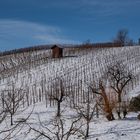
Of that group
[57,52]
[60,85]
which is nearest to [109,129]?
[60,85]

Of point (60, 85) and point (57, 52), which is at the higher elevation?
point (57, 52)

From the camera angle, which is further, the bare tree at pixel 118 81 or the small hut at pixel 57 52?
the small hut at pixel 57 52

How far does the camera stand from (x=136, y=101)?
2475 centimetres

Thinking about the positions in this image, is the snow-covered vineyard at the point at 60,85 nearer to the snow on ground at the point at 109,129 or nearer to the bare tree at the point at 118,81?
the snow on ground at the point at 109,129

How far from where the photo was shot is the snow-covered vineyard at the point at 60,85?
20.3m

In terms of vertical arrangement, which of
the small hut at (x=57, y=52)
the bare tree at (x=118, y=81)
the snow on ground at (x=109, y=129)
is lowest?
the snow on ground at (x=109, y=129)

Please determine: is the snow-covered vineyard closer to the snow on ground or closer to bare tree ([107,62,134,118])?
the snow on ground

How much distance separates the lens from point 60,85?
35.1 meters

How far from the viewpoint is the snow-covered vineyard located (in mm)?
20297

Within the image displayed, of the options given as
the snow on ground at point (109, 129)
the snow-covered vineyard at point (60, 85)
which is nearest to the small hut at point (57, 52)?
the snow-covered vineyard at point (60, 85)

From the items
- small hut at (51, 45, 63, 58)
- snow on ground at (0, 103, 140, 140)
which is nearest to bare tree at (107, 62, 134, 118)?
snow on ground at (0, 103, 140, 140)

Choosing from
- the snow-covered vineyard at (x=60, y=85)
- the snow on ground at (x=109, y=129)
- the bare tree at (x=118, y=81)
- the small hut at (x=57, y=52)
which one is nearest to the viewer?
the snow on ground at (x=109, y=129)

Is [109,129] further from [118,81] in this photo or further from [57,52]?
[57,52]

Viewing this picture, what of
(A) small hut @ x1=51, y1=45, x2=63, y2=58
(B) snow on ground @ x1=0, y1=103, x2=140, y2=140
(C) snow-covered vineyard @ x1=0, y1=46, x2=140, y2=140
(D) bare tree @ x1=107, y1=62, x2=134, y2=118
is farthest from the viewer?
(A) small hut @ x1=51, y1=45, x2=63, y2=58
